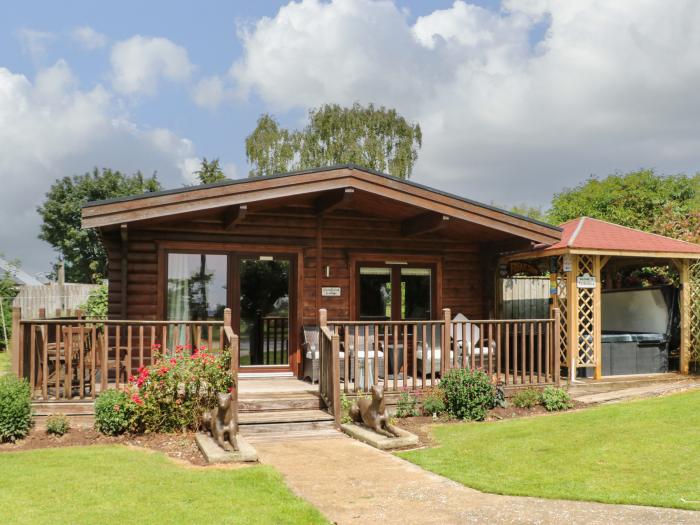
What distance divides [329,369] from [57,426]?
11.0 feet

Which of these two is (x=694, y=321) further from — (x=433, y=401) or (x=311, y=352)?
(x=311, y=352)

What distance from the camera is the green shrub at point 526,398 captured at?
9.50 metres

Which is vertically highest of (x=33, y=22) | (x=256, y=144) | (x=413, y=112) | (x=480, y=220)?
(x=413, y=112)

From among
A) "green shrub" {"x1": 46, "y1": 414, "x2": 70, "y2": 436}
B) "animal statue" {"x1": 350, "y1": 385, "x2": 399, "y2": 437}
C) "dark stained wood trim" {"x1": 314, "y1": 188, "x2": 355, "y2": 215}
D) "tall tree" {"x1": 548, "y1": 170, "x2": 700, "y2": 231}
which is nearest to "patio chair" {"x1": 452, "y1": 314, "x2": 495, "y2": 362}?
"animal statue" {"x1": 350, "y1": 385, "x2": 399, "y2": 437}

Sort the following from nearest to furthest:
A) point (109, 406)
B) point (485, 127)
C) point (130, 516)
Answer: point (130, 516) < point (109, 406) < point (485, 127)

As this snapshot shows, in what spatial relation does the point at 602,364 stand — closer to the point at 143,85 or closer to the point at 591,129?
the point at 143,85

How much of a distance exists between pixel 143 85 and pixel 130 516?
47.6 feet

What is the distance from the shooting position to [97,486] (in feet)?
17.5

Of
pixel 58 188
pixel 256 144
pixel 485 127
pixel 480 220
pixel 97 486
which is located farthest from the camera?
pixel 58 188

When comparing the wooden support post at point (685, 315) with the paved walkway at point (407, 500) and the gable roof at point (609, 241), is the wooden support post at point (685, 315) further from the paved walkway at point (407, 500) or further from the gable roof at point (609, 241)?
the paved walkway at point (407, 500)

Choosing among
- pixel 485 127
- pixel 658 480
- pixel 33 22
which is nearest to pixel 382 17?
pixel 485 127

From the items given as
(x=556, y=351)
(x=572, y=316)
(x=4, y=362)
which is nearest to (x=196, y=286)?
(x=556, y=351)

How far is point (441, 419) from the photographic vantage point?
8.75 m

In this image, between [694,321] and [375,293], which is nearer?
[375,293]
